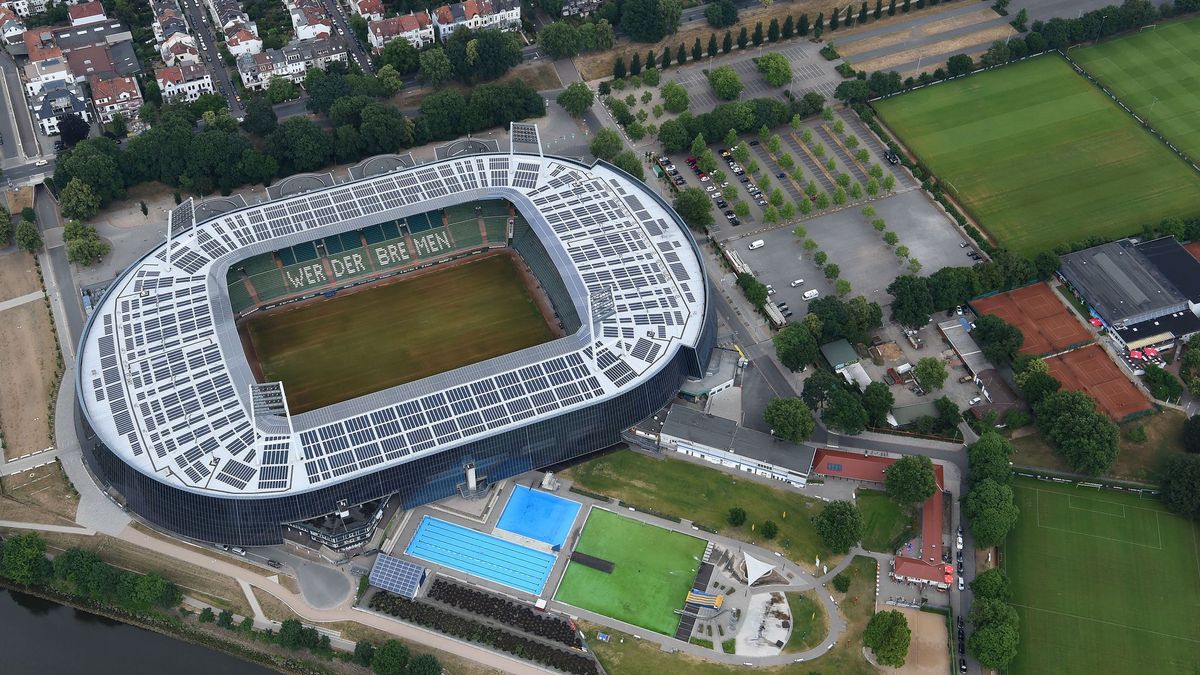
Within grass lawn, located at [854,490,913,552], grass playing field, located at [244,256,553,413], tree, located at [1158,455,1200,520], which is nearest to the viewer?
grass lawn, located at [854,490,913,552]

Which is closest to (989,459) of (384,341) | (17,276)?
(384,341)

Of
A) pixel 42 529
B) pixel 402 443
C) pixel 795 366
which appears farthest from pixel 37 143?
pixel 795 366

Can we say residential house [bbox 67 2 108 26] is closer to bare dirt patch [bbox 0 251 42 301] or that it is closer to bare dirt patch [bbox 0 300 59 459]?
bare dirt patch [bbox 0 251 42 301]

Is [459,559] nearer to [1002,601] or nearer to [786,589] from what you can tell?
[786,589]

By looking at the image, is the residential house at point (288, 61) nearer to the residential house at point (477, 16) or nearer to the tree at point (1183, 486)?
the residential house at point (477, 16)

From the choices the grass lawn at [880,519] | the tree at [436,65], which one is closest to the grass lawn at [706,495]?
the grass lawn at [880,519]

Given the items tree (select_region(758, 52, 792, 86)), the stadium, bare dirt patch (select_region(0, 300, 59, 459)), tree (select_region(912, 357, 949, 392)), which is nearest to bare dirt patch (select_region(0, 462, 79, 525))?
bare dirt patch (select_region(0, 300, 59, 459))
